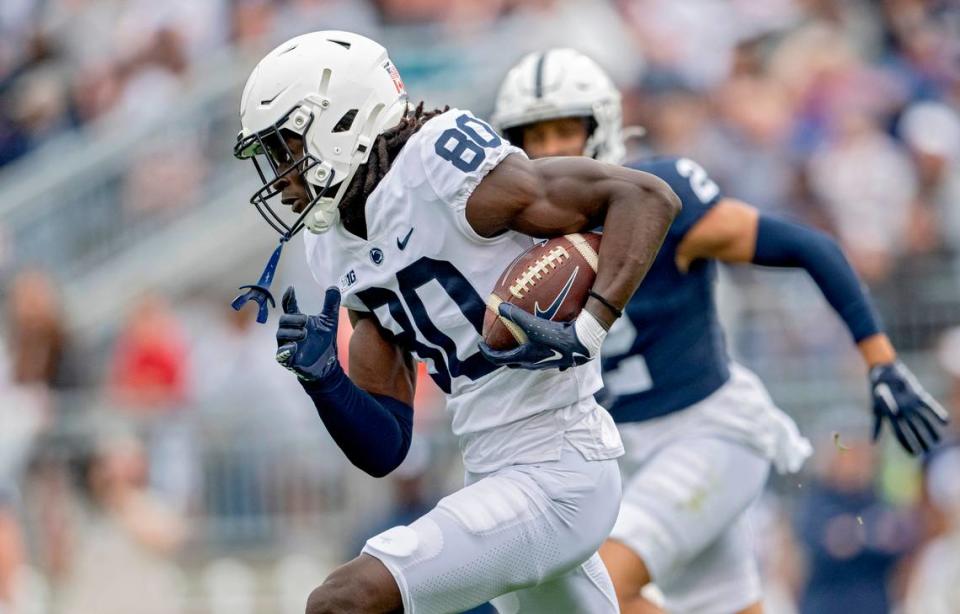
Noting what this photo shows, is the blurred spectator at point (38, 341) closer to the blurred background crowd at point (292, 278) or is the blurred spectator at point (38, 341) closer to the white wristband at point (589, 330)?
the blurred background crowd at point (292, 278)

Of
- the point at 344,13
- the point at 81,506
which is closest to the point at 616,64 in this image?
the point at 344,13

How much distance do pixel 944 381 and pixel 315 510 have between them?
3.38 m

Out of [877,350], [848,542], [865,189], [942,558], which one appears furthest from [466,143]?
[865,189]

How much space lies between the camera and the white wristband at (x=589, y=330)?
428 cm

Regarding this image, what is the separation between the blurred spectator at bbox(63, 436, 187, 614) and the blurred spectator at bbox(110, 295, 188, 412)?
355 millimetres

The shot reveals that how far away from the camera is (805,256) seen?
5582 millimetres

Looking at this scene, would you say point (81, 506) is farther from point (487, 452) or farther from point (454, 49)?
point (487, 452)

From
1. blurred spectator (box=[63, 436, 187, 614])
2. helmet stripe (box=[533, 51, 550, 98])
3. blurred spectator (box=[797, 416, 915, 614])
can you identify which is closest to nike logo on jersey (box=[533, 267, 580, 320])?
helmet stripe (box=[533, 51, 550, 98])

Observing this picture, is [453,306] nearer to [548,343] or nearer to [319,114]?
[548,343]

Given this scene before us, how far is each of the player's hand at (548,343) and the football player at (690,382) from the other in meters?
1.28

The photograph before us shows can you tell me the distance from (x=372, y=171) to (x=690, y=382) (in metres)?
1.62

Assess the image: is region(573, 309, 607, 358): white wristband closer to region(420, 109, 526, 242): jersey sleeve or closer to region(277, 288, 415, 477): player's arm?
region(420, 109, 526, 242): jersey sleeve

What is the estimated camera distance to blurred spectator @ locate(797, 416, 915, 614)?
28.0 ft

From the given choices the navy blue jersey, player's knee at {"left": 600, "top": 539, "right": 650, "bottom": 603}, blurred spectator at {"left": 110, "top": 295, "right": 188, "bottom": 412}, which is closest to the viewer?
player's knee at {"left": 600, "top": 539, "right": 650, "bottom": 603}
